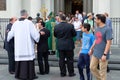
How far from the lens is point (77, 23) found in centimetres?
2023

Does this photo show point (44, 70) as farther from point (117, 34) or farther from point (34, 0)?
point (34, 0)

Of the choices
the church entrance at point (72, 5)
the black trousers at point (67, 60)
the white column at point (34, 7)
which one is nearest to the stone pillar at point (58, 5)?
the white column at point (34, 7)

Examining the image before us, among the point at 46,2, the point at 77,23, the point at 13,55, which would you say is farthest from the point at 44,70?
the point at 46,2

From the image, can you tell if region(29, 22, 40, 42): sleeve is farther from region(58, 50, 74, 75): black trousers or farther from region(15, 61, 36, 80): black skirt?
region(58, 50, 74, 75): black trousers

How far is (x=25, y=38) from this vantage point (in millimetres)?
11109

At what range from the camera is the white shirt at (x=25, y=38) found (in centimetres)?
1110

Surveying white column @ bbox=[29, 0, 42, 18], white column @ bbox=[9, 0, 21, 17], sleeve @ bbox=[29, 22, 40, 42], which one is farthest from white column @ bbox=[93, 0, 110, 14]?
sleeve @ bbox=[29, 22, 40, 42]

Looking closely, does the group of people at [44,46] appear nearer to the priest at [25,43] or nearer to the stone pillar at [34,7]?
the priest at [25,43]

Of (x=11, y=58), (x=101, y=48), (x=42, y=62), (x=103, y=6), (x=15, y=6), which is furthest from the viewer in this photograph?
(x=15, y=6)

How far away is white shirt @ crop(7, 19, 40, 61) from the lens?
1110cm

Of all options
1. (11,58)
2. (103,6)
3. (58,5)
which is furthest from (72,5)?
(11,58)

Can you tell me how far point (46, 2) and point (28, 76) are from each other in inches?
488

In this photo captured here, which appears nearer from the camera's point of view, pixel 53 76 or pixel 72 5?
pixel 53 76

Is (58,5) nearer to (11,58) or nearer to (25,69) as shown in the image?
(11,58)
